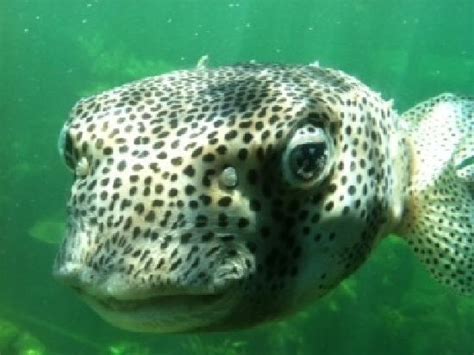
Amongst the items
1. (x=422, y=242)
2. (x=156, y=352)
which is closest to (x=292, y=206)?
(x=422, y=242)

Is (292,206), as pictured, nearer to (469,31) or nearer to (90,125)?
(90,125)

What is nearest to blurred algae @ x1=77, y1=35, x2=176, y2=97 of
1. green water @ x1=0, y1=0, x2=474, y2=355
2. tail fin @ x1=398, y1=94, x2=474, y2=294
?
green water @ x1=0, y1=0, x2=474, y2=355

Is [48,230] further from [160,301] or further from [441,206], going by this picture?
[160,301]

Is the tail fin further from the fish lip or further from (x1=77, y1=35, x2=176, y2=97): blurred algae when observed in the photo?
(x1=77, y1=35, x2=176, y2=97): blurred algae

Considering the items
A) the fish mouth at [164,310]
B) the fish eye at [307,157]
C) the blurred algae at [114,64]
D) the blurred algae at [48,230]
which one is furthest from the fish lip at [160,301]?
the blurred algae at [114,64]

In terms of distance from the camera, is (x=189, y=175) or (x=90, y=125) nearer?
(x=189, y=175)

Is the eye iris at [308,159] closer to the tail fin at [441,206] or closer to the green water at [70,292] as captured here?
the tail fin at [441,206]

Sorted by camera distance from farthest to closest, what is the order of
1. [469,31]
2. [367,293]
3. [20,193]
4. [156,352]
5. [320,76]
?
[469,31]
[20,193]
[367,293]
[156,352]
[320,76]
